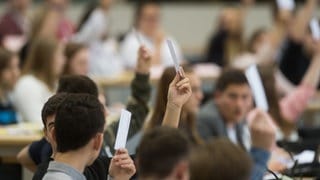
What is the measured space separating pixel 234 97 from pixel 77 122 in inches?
104

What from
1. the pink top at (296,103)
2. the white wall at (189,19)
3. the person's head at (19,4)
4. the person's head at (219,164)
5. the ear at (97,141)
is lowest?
the white wall at (189,19)

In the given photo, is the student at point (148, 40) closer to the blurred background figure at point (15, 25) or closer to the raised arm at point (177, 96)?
the blurred background figure at point (15, 25)

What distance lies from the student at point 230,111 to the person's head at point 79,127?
8.07ft

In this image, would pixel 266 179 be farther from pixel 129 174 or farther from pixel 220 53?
pixel 220 53

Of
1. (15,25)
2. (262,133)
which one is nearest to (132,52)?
(15,25)

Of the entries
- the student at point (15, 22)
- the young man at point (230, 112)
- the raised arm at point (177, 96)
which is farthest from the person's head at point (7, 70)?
the raised arm at point (177, 96)

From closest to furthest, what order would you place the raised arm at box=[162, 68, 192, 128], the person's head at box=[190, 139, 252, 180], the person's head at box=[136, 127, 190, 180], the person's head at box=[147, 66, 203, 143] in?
1. the person's head at box=[190, 139, 252, 180]
2. the person's head at box=[136, 127, 190, 180]
3. the raised arm at box=[162, 68, 192, 128]
4. the person's head at box=[147, 66, 203, 143]

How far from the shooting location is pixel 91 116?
12.4 ft

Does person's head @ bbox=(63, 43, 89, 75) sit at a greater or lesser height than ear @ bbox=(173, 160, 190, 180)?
lesser

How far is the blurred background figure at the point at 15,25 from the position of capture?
10391 mm

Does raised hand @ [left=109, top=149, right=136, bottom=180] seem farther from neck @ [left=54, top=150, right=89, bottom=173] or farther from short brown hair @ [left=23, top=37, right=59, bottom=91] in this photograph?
short brown hair @ [left=23, top=37, right=59, bottom=91]

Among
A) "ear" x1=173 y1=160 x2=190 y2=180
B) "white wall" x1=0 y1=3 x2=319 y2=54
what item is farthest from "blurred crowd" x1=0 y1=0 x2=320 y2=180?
"white wall" x1=0 y1=3 x2=319 y2=54

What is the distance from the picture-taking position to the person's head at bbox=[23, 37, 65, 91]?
7.25 metres

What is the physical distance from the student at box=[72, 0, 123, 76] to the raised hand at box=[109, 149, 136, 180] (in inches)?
238
